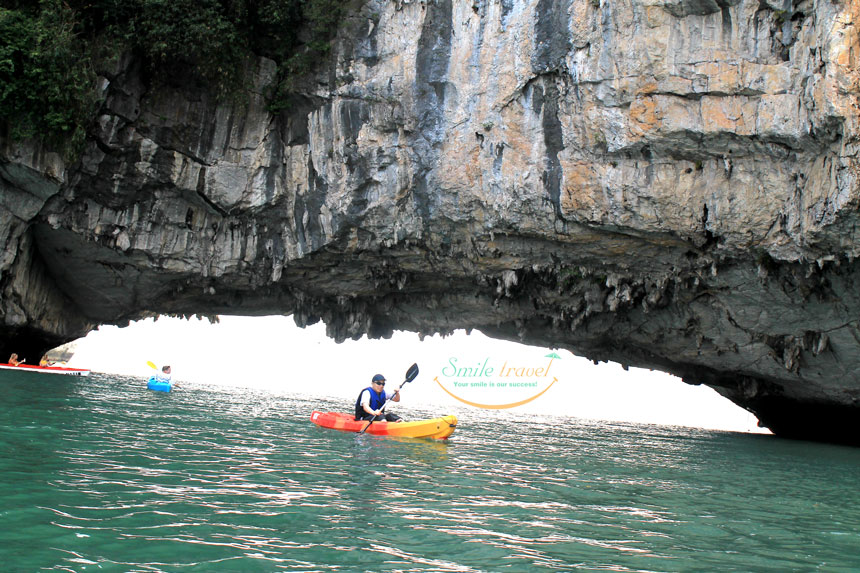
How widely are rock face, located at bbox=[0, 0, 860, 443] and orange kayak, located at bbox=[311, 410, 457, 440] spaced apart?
259 inches

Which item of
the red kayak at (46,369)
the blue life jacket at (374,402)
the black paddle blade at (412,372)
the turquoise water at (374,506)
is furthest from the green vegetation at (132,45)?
the red kayak at (46,369)

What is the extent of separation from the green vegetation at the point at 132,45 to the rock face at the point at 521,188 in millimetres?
670

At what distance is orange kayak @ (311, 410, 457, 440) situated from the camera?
49.5 feet

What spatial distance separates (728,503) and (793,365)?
566 inches

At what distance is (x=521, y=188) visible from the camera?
18.5 m

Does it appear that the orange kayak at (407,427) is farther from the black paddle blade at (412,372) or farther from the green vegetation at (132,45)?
the green vegetation at (132,45)

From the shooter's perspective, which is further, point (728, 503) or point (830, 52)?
point (830, 52)

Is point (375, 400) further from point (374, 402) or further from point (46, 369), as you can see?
point (46, 369)

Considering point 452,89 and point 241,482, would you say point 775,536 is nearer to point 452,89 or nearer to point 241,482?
point 241,482

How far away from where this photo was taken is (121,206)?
2178 cm

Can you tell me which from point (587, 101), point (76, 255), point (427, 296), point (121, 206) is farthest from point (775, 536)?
point (76, 255)

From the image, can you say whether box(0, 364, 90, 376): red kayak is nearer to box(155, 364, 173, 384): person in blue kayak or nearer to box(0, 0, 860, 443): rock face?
box(0, 0, 860, 443): rock face

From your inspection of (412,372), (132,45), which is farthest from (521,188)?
(132,45)

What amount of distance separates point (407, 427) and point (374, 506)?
763cm
